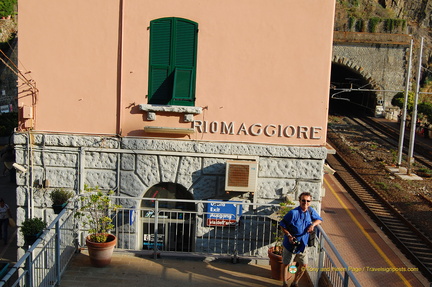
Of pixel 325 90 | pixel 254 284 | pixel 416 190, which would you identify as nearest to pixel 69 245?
pixel 254 284

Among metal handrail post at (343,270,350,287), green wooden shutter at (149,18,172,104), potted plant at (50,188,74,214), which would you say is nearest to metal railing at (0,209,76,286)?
potted plant at (50,188,74,214)

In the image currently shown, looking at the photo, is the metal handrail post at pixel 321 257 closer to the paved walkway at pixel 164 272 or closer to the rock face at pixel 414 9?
the paved walkway at pixel 164 272

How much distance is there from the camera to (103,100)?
9.32 m

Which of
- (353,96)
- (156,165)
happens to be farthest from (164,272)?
(353,96)

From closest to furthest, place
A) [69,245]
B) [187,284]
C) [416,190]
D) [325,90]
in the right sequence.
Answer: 1. [187,284]
2. [69,245]
3. [325,90]
4. [416,190]

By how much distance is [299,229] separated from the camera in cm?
696

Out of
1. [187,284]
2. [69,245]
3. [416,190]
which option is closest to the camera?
[187,284]

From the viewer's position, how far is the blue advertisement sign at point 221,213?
917 centimetres

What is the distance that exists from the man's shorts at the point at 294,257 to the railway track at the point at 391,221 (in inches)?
301

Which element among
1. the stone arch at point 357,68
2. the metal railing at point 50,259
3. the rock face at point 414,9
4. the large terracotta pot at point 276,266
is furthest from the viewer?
the rock face at point 414,9

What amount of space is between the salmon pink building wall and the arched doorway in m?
1.19

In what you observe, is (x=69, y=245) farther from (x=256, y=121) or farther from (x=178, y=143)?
(x=256, y=121)

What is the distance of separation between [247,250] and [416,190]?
49.5ft

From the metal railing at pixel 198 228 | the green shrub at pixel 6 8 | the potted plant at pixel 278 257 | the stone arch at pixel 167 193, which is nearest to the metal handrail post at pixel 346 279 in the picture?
the potted plant at pixel 278 257
